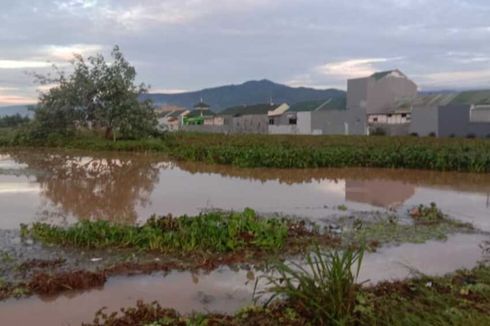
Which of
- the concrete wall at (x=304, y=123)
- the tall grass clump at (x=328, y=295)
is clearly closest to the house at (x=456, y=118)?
the concrete wall at (x=304, y=123)

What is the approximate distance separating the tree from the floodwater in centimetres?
827

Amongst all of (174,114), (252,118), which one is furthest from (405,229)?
(174,114)

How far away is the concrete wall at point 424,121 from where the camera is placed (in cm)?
3272

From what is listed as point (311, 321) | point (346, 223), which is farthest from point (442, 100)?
point (311, 321)

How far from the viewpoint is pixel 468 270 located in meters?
5.88

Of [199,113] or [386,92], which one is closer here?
[386,92]

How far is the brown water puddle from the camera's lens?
470cm

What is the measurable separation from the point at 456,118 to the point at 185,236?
29657 millimetres

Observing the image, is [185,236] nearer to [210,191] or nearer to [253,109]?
[210,191]

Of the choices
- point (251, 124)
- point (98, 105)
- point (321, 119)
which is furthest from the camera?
point (251, 124)

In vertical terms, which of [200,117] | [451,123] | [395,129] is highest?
[200,117]

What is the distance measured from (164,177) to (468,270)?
10.8 metres

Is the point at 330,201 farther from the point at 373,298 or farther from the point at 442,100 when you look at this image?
the point at 442,100

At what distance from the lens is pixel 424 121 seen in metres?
Answer: 33.6
